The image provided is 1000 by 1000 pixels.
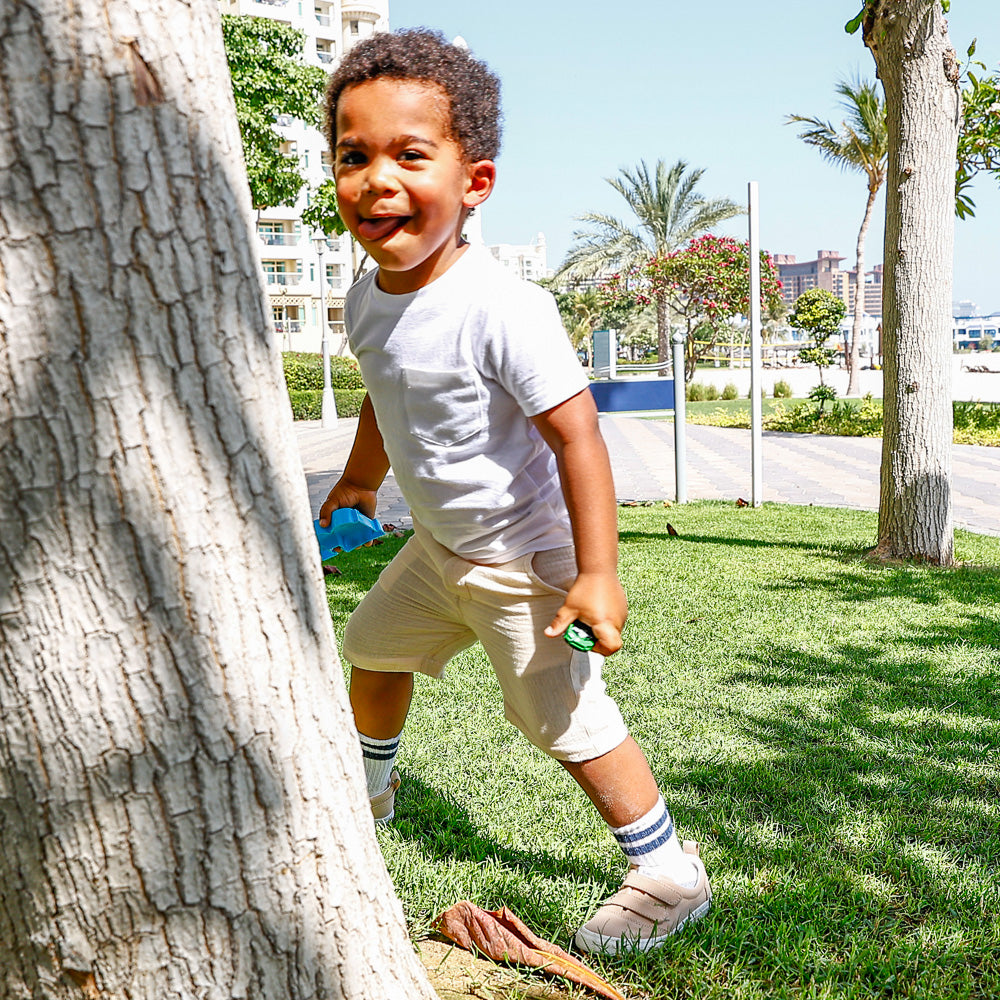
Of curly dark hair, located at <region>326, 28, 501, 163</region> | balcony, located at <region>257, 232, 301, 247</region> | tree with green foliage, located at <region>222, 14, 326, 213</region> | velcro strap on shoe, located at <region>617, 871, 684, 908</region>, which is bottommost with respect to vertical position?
velcro strap on shoe, located at <region>617, 871, 684, 908</region>

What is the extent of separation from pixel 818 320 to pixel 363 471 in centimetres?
2335

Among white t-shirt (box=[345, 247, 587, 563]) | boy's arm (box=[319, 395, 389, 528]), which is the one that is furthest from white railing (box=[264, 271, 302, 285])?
white t-shirt (box=[345, 247, 587, 563])

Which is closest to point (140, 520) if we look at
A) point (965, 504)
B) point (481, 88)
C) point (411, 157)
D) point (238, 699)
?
point (238, 699)

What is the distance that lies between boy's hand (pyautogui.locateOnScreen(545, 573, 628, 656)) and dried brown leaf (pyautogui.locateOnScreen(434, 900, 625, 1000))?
2.02ft

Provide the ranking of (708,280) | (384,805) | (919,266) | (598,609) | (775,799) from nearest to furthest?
(598,609) < (384,805) < (775,799) < (919,266) < (708,280)

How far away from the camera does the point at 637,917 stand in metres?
2.03

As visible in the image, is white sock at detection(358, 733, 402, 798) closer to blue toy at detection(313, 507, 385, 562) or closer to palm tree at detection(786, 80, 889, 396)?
blue toy at detection(313, 507, 385, 562)

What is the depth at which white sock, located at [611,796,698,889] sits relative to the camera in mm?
2035

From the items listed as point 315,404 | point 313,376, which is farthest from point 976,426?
point 313,376

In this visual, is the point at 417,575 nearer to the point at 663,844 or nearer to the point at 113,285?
the point at 663,844

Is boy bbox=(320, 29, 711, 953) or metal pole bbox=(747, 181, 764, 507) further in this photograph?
metal pole bbox=(747, 181, 764, 507)

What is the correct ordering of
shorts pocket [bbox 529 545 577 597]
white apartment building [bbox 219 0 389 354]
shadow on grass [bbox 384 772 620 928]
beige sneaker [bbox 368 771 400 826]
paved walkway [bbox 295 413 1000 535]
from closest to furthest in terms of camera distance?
shorts pocket [bbox 529 545 577 597], shadow on grass [bbox 384 772 620 928], beige sneaker [bbox 368 771 400 826], paved walkway [bbox 295 413 1000 535], white apartment building [bbox 219 0 389 354]

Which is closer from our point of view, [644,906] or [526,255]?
[644,906]

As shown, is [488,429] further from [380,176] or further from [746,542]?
[746,542]
